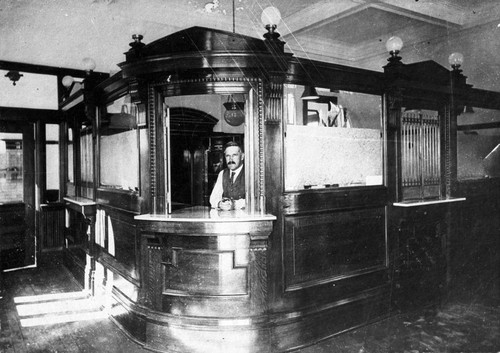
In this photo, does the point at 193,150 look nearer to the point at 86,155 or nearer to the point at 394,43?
the point at 86,155

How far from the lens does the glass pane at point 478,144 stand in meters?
4.84

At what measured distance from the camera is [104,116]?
452 centimetres

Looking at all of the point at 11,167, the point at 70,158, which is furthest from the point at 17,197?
the point at 70,158

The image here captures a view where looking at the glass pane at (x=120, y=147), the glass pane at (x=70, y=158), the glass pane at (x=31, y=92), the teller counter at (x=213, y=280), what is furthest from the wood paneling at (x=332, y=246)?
the glass pane at (x=31, y=92)

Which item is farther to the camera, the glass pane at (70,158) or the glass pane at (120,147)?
the glass pane at (70,158)

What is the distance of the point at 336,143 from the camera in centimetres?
368

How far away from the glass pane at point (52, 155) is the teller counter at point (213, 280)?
394 cm

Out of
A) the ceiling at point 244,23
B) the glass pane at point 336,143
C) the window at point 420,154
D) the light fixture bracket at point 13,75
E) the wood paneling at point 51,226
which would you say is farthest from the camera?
the wood paneling at point 51,226

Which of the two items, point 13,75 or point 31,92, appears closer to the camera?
point 13,75

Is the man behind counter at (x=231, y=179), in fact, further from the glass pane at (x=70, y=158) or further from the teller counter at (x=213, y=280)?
the glass pane at (x=70, y=158)

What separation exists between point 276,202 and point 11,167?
15.5 ft

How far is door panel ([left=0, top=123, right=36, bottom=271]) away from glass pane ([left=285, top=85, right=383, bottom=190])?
4.40m

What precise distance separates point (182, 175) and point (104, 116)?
6.73ft

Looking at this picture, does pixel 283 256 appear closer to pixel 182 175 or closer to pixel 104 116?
pixel 104 116
